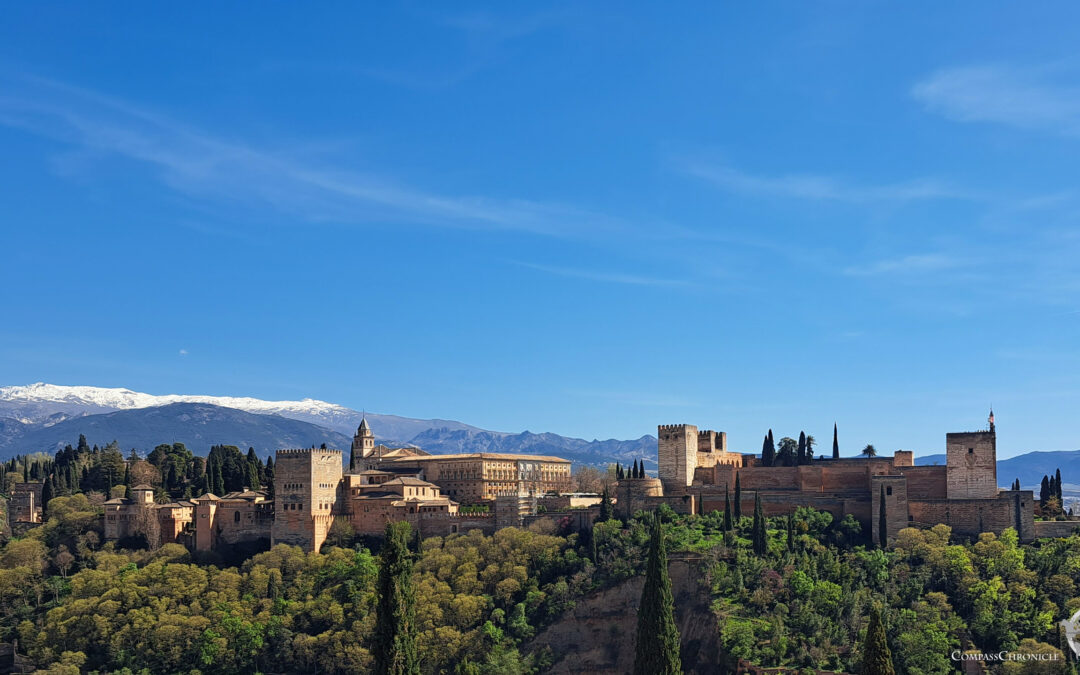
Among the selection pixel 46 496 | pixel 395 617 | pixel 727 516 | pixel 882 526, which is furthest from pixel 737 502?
pixel 46 496

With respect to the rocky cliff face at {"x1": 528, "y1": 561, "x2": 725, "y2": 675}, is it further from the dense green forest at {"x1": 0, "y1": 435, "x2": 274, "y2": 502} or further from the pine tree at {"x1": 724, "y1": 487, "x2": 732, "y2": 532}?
the dense green forest at {"x1": 0, "y1": 435, "x2": 274, "y2": 502}

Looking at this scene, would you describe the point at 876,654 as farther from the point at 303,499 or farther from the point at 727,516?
the point at 303,499

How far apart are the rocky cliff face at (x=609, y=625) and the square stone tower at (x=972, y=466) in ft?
60.5

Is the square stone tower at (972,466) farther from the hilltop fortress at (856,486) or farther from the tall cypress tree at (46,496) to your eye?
the tall cypress tree at (46,496)

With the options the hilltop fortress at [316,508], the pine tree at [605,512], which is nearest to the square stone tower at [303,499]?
the hilltop fortress at [316,508]

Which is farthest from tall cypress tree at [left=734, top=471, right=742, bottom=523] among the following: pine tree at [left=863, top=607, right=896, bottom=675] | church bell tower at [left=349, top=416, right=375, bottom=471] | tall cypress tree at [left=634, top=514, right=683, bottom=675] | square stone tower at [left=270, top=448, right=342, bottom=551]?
church bell tower at [left=349, top=416, right=375, bottom=471]

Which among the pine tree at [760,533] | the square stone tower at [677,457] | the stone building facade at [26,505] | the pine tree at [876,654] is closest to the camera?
the pine tree at [876,654]

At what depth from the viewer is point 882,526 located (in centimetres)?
7362

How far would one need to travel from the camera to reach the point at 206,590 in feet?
267

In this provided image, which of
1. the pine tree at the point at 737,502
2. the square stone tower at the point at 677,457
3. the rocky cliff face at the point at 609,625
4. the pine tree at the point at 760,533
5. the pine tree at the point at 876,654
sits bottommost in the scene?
the rocky cliff face at the point at 609,625

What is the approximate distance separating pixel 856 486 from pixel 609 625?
65.3ft

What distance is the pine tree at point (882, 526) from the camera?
73.4 m

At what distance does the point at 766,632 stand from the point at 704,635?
3.84 meters

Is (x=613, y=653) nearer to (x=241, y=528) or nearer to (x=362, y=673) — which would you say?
(x=362, y=673)
